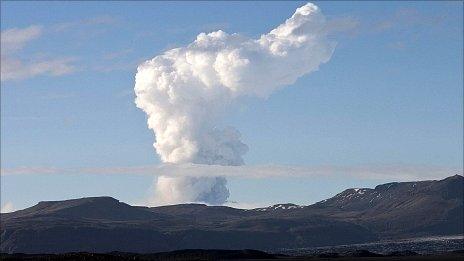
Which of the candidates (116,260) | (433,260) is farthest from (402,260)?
(116,260)

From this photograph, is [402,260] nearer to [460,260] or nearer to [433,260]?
[433,260]

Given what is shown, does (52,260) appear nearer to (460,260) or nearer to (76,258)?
(76,258)

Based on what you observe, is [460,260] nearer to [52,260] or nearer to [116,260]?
[116,260]

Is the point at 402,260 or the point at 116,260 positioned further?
the point at 402,260

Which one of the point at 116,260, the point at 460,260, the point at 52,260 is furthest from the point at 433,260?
the point at 52,260

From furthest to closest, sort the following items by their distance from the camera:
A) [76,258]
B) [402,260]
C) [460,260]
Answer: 1. [402,260]
2. [76,258]
3. [460,260]

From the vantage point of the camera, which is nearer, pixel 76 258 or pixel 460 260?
pixel 460 260

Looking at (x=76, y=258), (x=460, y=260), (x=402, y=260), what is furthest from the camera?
(x=402, y=260)

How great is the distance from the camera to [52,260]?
183625 millimetres

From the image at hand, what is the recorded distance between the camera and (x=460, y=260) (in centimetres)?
16675

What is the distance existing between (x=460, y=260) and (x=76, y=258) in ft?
248

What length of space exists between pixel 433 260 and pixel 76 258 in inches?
2868

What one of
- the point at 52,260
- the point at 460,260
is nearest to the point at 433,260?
the point at 460,260

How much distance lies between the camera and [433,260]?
7116 inches
